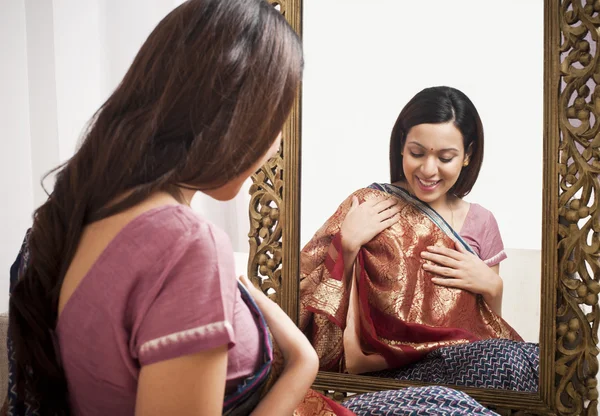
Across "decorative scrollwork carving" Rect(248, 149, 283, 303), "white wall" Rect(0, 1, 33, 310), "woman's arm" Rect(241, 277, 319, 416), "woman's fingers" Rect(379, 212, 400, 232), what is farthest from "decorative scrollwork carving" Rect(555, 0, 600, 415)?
"white wall" Rect(0, 1, 33, 310)

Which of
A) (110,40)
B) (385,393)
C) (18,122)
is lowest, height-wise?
(385,393)

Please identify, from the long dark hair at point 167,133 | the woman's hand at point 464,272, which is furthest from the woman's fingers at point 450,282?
the long dark hair at point 167,133

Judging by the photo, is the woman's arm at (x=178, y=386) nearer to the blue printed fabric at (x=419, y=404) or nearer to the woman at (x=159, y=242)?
the woman at (x=159, y=242)

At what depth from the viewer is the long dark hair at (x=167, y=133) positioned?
78cm

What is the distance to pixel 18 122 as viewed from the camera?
1944 mm

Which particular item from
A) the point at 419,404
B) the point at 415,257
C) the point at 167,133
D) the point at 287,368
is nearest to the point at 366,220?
the point at 415,257

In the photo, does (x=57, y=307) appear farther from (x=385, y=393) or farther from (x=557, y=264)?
(x=557, y=264)

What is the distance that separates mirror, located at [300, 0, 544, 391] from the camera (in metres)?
1.61

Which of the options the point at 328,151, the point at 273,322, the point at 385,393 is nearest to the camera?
the point at 273,322

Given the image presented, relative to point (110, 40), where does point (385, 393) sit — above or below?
below

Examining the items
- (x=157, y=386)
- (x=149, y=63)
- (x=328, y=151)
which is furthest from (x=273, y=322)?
(x=328, y=151)

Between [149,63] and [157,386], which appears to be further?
[149,63]

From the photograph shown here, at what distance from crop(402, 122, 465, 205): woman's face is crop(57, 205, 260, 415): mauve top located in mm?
1028

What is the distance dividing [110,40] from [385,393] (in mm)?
1479
